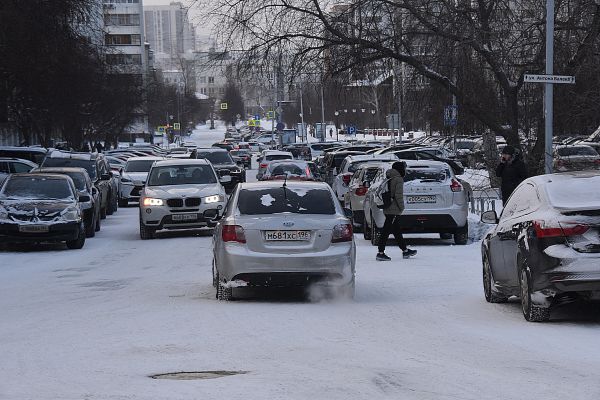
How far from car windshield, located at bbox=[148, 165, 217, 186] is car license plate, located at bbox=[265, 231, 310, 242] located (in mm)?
13741

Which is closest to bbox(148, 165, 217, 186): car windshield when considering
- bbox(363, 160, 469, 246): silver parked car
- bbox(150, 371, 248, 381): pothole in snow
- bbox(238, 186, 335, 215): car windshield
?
bbox(363, 160, 469, 246): silver parked car

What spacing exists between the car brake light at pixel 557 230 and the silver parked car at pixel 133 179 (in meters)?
31.4

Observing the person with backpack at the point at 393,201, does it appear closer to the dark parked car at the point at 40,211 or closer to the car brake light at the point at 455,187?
the car brake light at the point at 455,187

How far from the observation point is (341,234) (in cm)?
1426

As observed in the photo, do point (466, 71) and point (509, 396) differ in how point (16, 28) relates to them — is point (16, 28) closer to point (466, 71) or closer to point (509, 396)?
point (466, 71)

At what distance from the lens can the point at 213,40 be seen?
1336 inches

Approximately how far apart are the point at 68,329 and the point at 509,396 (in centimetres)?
511

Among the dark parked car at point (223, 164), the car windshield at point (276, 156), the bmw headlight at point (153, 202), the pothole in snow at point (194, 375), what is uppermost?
the pothole in snow at point (194, 375)

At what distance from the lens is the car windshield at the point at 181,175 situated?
27.7 m

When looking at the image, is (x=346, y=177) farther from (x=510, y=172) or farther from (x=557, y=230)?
(x=557, y=230)

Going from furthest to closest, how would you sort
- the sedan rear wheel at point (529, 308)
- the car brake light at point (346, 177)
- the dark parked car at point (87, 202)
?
the car brake light at point (346, 177)
the dark parked car at point (87, 202)
the sedan rear wheel at point (529, 308)

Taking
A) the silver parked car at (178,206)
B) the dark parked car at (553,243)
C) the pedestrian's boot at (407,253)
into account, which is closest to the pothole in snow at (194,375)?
the dark parked car at (553,243)

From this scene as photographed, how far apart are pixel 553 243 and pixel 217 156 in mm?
40427

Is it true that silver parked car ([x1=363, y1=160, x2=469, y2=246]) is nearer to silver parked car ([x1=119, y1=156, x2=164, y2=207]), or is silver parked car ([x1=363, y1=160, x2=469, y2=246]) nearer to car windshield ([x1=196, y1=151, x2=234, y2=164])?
silver parked car ([x1=119, y1=156, x2=164, y2=207])
